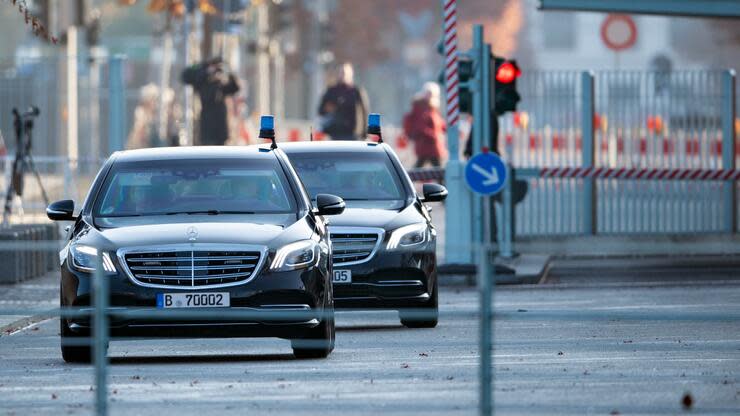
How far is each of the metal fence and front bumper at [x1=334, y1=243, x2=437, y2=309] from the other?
11.0 meters

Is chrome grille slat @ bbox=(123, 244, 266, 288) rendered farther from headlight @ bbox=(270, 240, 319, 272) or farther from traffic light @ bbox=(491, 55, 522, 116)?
traffic light @ bbox=(491, 55, 522, 116)

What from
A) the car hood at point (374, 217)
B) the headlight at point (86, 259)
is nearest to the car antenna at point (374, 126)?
the car hood at point (374, 217)

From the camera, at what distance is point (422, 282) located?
59.7 feet

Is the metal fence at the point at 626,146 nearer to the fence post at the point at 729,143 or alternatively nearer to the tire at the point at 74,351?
the fence post at the point at 729,143

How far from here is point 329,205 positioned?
16000mm

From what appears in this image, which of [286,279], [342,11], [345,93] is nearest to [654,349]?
[286,279]

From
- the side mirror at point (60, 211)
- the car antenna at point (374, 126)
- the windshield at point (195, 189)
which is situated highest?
the car antenna at point (374, 126)

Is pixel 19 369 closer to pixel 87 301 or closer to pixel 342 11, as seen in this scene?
pixel 87 301

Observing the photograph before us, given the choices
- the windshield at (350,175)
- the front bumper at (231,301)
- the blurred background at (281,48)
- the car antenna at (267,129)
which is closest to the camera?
the front bumper at (231,301)

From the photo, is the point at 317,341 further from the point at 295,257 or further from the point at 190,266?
the point at 190,266

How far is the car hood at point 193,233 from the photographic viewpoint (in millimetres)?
14852

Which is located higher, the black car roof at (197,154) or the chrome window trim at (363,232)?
the black car roof at (197,154)

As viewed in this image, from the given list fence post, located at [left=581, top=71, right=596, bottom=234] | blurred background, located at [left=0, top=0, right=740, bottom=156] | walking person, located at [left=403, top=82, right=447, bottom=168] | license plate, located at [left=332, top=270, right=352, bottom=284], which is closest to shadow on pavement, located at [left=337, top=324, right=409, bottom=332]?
license plate, located at [left=332, top=270, right=352, bottom=284]

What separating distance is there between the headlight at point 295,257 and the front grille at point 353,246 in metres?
3.13
